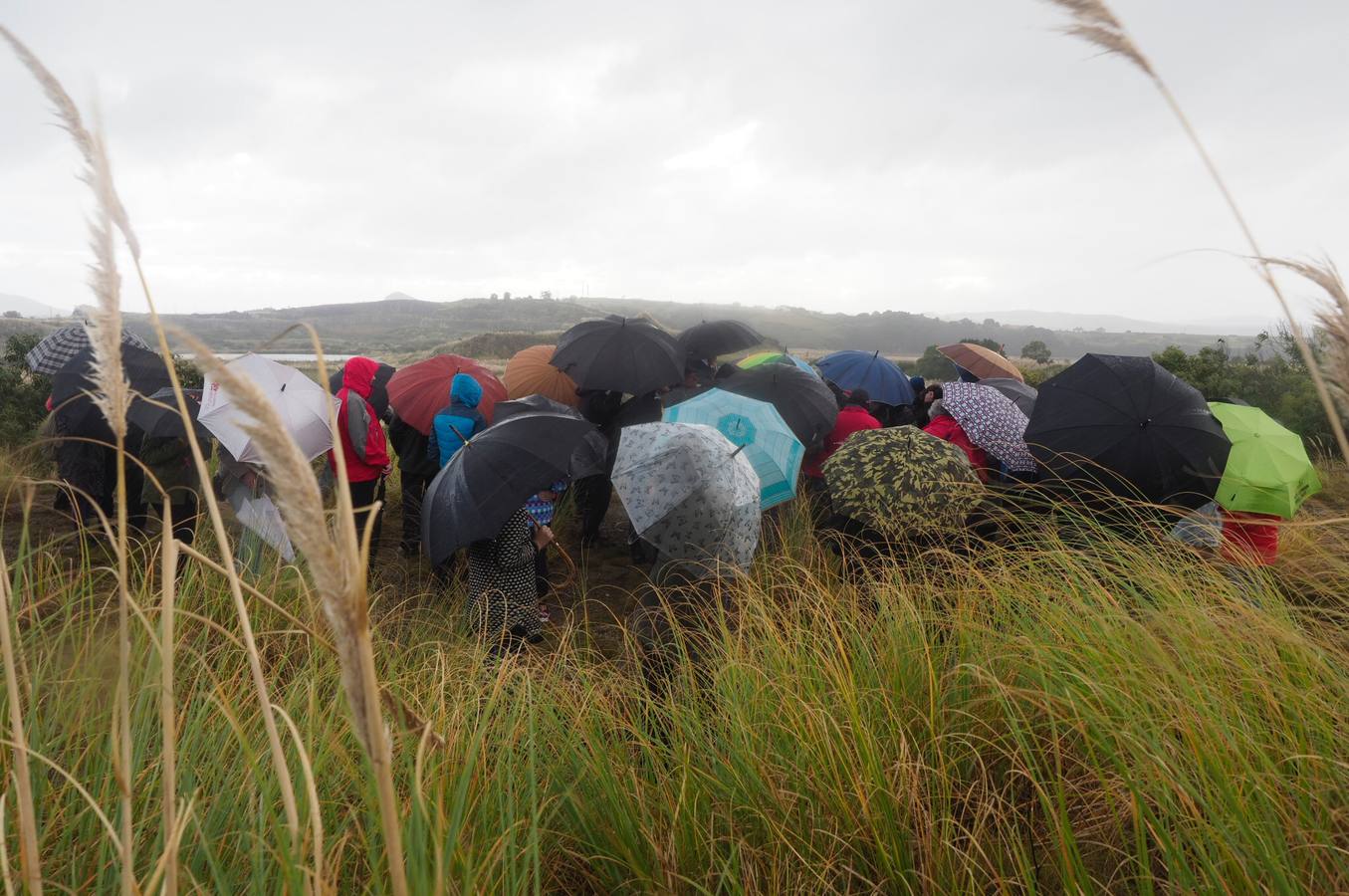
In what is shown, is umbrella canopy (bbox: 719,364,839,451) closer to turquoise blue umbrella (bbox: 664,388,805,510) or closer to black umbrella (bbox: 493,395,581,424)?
turquoise blue umbrella (bbox: 664,388,805,510)

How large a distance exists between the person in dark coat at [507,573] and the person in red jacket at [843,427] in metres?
3.02

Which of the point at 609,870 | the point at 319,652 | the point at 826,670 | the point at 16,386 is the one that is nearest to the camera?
the point at 609,870

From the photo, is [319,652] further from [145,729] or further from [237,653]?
[145,729]

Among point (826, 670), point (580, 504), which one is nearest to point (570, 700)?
point (826, 670)

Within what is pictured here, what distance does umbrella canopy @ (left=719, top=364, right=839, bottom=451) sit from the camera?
638 cm

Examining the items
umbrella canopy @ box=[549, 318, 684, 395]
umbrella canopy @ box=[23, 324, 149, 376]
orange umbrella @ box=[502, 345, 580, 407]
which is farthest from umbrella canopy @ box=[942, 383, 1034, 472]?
umbrella canopy @ box=[23, 324, 149, 376]

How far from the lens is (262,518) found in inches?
164

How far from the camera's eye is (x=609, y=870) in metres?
2.08

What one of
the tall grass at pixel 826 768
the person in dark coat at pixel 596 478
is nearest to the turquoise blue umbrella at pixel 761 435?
the person in dark coat at pixel 596 478

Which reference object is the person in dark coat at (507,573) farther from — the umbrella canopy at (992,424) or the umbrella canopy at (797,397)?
the umbrella canopy at (992,424)

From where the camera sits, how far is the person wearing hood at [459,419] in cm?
534

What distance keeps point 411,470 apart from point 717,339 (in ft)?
13.0

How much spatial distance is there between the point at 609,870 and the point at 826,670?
1.06 metres

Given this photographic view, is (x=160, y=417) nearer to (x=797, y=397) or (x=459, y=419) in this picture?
(x=459, y=419)
